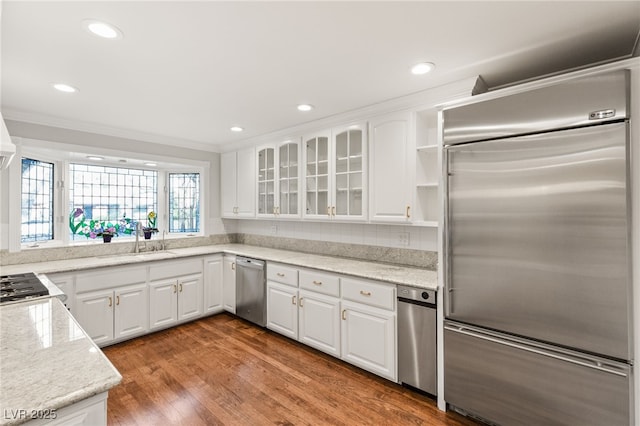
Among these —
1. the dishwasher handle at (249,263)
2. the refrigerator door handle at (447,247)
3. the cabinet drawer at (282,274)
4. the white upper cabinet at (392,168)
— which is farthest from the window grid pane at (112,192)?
the refrigerator door handle at (447,247)

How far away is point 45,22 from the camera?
61.9 inches

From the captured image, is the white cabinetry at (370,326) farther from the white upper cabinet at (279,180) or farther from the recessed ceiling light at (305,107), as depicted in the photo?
the recessed ceiling light at (305,107)

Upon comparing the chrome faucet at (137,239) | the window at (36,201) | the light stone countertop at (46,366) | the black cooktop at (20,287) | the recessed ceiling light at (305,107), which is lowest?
the light stone countertop at (46,366)

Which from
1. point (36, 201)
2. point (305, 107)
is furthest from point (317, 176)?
point (36, 201)

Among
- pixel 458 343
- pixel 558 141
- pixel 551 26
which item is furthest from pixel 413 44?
pixel 458 343

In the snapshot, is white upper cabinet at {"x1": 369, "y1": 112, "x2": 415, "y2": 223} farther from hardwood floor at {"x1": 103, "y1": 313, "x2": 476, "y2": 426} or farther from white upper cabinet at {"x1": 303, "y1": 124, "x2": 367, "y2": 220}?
hardwood floor at {"x1": 103, "y1": 313, "x2": 476, "y2": 426}

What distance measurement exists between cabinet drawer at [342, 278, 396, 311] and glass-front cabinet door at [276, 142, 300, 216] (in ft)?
3.99

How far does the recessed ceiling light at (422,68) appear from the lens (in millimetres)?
2041

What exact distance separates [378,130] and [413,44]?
3.50 ft

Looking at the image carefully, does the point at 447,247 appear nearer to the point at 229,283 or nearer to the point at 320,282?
the point at 320,282

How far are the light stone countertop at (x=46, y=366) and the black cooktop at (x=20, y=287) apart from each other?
0.36 meters

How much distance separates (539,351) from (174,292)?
11.8ft

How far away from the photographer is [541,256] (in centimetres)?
173

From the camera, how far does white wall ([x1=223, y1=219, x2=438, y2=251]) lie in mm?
2941
